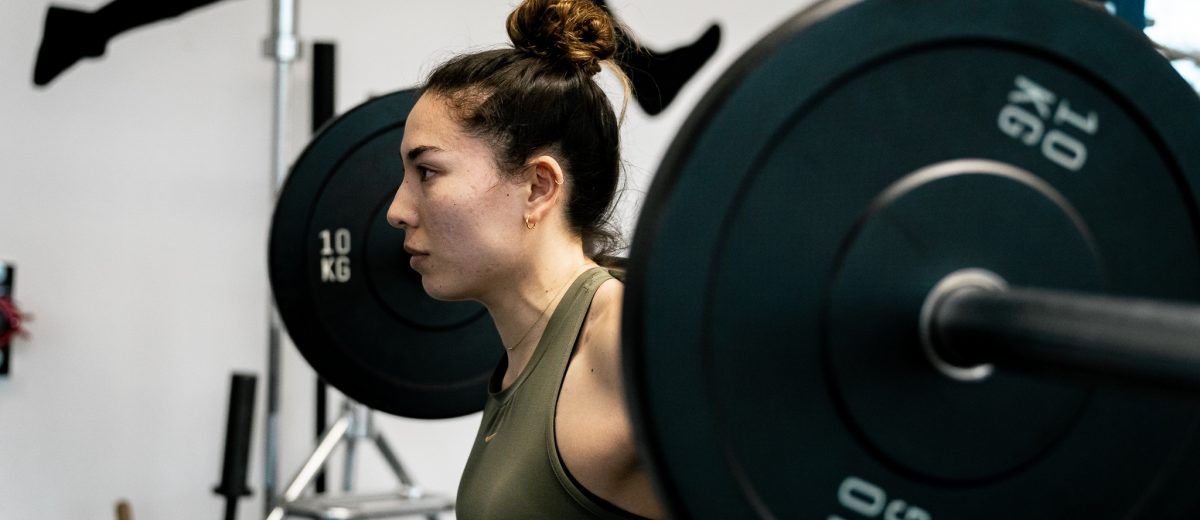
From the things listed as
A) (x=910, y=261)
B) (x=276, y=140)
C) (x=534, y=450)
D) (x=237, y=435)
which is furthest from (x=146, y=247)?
(x=910, y=261)

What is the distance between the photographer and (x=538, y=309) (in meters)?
1.46

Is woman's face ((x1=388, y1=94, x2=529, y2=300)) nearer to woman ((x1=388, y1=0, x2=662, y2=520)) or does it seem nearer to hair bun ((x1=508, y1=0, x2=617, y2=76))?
woman ((x1=388, y1=0, x2=662, y2=520))

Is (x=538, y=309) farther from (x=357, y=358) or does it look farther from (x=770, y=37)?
(x=770, y=37)

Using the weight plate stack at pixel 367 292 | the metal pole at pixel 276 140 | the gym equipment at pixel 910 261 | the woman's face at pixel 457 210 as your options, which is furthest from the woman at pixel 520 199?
the metal pole at pixel 276 140

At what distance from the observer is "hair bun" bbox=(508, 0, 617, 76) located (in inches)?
57.4

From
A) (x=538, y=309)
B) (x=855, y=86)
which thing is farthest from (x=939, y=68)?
(x=538, y=309)

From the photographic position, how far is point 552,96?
1.43 meters

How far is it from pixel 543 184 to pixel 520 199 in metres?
0.03

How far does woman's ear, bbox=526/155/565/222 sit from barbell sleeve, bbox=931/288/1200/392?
827 millimetres

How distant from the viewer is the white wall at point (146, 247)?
2896 mm

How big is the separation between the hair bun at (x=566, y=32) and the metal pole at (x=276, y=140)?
136cm

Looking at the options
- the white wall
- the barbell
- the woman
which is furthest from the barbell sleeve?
the white wall

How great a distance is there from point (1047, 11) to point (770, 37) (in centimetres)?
16

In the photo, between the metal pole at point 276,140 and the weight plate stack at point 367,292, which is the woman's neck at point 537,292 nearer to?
the weight plate stack at point 367,292
